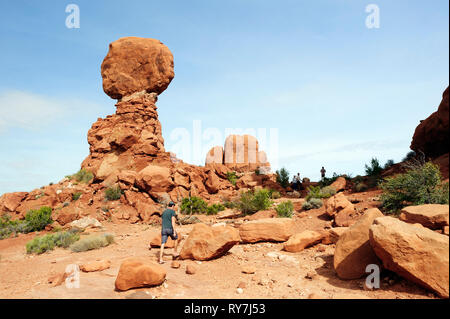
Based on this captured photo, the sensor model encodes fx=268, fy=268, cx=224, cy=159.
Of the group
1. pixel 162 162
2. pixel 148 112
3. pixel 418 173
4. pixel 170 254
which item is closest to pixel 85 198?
pixel 162 162

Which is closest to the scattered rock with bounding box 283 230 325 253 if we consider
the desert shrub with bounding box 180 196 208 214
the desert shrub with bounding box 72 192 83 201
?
the desert shrub with bounding box 180 196 208 214

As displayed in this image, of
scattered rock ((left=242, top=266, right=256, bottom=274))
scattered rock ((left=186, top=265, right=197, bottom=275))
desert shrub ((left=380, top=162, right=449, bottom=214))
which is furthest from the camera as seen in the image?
desert shrub ((left=380, top=162, right=449, bottom=214))

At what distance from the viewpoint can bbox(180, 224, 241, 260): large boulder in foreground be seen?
24.1ft

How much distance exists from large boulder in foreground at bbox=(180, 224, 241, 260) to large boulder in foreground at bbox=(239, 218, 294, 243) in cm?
158

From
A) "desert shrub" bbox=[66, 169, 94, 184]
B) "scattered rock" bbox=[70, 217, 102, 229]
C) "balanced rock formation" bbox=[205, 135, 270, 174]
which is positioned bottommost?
"scattered rock" bbox=[70, 217, 102, 229]

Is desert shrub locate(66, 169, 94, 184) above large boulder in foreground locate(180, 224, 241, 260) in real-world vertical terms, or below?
above

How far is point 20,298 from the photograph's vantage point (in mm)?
5164

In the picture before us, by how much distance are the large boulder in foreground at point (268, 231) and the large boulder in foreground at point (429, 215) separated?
338 cm

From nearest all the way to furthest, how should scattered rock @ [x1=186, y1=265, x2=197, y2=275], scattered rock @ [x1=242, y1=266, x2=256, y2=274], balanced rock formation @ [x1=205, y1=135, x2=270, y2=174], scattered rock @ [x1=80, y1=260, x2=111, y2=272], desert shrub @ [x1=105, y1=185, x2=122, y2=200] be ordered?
scattered rock @ [x1=242, y1=266, x2=256, y2=274]
scattered rock @ [x1=186, y1=265, x2=197, y2=275]
scattered rock @ [x1=80, y1=260, x2=111, y2=272]
desert shrub @ [x1=105, y1=185, x2=122, y2=200]
balanced rock formation @ [x1=205, y1=135, x2=270, y2=174]

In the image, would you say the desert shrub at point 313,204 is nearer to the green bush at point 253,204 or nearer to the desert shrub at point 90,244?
the green bush at point 253,204

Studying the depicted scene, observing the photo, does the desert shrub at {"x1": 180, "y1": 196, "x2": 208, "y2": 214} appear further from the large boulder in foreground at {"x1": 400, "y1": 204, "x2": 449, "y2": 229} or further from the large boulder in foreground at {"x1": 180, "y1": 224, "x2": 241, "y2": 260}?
the large boulder in foreground at {"x1": 400, "y1": 204, "x2": 449, "y2": 229}

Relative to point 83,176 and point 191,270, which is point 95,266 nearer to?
point 191,270

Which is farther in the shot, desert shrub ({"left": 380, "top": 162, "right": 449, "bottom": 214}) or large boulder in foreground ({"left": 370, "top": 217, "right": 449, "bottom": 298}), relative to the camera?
desert shrub ({"left": 380, "top": 162, "right": 449, "bottom": 214})

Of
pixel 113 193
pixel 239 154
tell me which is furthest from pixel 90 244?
pixel 239 154
